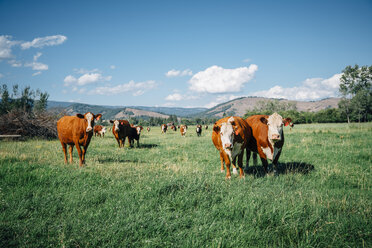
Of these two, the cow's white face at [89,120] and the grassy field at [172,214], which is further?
the cow's white face at [89,120]

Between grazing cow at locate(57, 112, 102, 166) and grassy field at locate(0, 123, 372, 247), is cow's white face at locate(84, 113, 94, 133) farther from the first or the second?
grassy field at locate(0, 123, 372, 247)

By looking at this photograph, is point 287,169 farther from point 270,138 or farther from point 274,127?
point 274,127

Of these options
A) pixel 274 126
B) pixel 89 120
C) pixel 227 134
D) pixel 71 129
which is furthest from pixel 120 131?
pixel 274 126

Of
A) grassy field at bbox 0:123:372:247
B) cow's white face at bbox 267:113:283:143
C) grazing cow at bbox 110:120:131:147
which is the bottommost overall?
grassy field at bbox 0:123:372:247

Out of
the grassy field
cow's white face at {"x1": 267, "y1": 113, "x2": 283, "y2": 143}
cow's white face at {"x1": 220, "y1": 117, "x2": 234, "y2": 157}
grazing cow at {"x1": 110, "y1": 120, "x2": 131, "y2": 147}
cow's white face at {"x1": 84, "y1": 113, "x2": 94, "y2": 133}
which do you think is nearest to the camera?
the grassy field

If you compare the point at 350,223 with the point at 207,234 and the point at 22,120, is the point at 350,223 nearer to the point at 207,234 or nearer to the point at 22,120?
the point at 207,234

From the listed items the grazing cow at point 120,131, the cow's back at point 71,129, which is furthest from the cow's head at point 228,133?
the grazing cow at point 120,131

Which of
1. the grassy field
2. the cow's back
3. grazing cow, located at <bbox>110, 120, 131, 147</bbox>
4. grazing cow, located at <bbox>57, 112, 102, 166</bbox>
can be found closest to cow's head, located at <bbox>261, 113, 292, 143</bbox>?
the grassy field

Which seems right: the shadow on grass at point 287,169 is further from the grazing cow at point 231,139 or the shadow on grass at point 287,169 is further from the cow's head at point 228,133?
the cow's head at point 228,133

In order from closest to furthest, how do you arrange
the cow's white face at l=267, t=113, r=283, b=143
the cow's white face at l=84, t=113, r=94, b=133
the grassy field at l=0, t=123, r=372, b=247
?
the grassy field at l=0, t=123, r=372, b=247, the cow's white face at l=267, t=113, r=283, b=143, the cow's white face at l=84, t=113, r=94, b=133

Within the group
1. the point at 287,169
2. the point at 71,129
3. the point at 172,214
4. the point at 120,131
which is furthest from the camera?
the point at 120,131

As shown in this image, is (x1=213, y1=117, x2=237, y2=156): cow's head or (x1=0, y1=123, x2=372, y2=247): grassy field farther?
(x1=213, y1=117, x2=237, y2=156): cow's head

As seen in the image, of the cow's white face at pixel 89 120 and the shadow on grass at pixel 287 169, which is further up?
the cow's white face at pixel 89 120

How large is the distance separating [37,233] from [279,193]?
477cm
